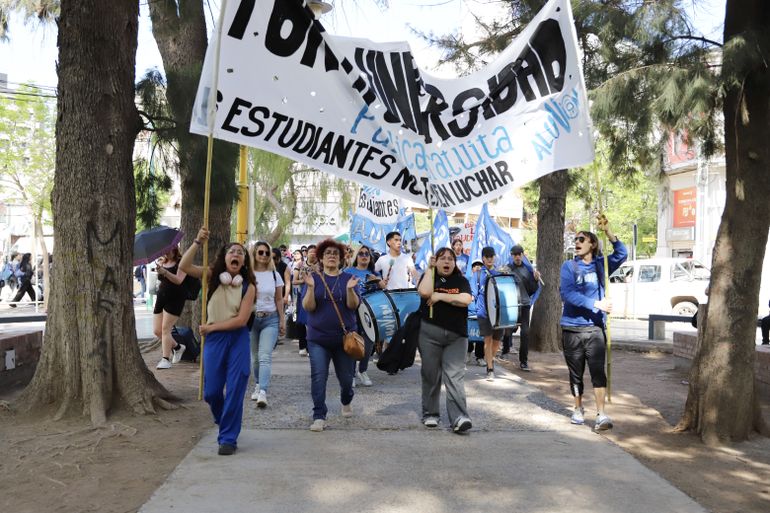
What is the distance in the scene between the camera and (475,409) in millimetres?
7535

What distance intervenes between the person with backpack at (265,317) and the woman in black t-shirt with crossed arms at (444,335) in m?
1.80

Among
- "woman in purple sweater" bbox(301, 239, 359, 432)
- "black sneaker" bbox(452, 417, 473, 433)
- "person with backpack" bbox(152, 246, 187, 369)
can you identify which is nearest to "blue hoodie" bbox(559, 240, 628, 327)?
"black sneaker" bbox(452, 417, 473, 433)

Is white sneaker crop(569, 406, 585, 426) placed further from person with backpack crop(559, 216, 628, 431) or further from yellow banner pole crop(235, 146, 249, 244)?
yellow banner pole crop(235, 146, 249, 244)

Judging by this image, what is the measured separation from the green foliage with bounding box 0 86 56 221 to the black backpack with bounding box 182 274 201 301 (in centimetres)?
1965

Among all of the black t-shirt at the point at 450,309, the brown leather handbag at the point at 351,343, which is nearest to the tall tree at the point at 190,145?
the brown leather handbag at the point at 351,343

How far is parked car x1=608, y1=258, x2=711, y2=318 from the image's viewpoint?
2105 cm

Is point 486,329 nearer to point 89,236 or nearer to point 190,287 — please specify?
point 190,287

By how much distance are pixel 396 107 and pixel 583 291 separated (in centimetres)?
248

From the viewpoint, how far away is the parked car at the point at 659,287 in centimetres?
2105

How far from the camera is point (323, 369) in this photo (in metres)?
6.54

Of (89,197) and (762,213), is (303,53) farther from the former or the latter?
(762,213)

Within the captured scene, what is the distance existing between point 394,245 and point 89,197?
14.6ft

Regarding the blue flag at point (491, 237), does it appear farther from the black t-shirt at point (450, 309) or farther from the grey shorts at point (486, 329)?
the black t-shirt at point (450, 309)

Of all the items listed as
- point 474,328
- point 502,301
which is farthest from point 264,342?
point 474,328
